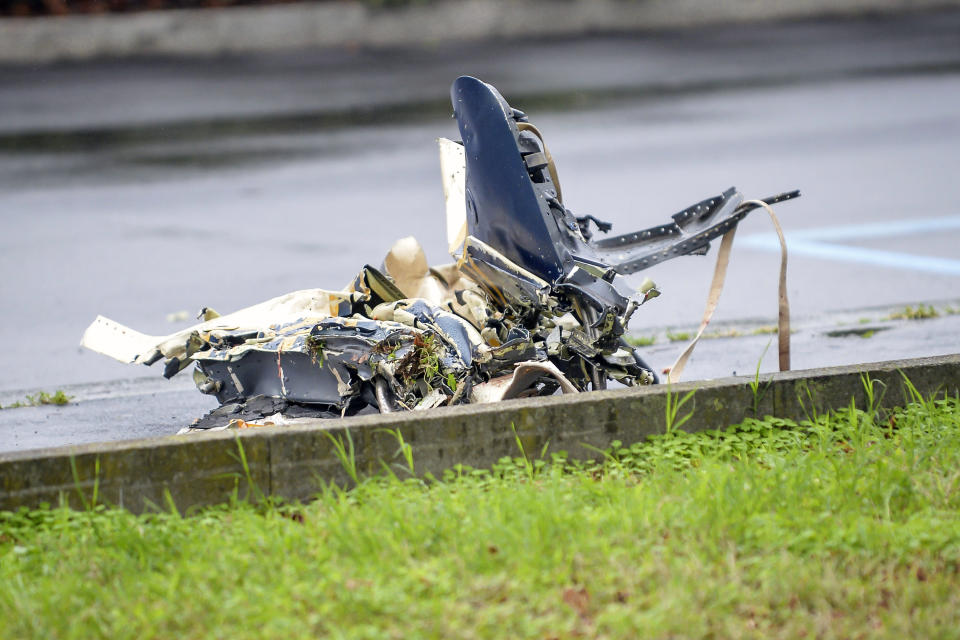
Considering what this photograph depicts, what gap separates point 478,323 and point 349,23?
1317 centimetres

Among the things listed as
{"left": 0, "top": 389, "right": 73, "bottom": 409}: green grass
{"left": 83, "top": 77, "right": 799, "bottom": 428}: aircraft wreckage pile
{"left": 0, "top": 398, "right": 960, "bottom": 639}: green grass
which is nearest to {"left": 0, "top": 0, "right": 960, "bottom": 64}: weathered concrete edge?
{"left": 0, "top": 389, "right": 73, "bottom": 409}: green grass

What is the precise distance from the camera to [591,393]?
3986 mm

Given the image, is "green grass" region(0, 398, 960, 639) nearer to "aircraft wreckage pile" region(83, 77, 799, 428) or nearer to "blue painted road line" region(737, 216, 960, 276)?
"aircraft wreckage pile" region(83, 77, 799, 428)

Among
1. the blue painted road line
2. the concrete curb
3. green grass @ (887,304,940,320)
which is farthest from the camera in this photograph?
the blue painted road line

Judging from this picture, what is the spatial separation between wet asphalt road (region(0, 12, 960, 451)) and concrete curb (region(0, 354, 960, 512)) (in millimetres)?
1397

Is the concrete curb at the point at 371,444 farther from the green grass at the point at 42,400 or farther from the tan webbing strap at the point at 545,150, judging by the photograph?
the green grass at the point at 42,400

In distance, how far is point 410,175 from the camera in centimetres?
1010

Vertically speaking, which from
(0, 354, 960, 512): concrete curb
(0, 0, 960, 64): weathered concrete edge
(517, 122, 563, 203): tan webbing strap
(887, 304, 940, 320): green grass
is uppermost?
(0, 0, 960, 64): weathered concrete edge

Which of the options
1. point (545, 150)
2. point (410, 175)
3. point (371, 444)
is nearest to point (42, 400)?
point (371, 444)

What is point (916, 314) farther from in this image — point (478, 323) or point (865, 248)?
point (478, 323)

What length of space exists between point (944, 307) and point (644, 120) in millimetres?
6017

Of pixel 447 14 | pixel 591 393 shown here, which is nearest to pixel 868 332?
pixel 591 393

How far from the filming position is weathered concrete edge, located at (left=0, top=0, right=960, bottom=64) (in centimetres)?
1598

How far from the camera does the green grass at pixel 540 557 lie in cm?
282
